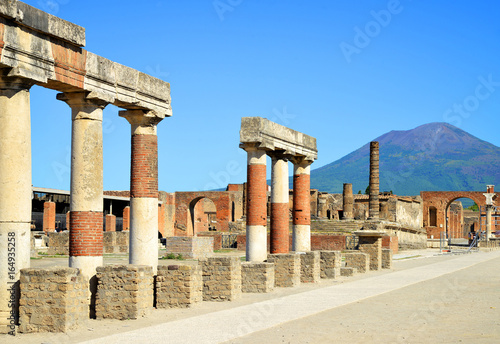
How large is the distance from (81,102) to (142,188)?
2590 mm

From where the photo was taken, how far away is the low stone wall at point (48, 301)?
10.5m

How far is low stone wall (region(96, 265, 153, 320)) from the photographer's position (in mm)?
11898

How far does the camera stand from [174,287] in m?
13.0

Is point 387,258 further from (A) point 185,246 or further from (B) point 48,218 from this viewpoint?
(B) point 48,218

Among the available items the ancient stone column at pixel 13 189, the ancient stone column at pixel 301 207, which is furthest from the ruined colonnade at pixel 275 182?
the ancient stone column at pixel 13 189

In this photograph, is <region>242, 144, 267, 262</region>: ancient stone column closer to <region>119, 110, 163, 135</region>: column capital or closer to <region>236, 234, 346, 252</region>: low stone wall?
<region>119, 110, 163, 135</region>: column capital

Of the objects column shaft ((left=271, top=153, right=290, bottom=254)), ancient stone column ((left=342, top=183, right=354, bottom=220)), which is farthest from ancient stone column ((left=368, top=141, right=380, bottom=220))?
column shaft ((left=271, top=153, right=290, bottom=254))

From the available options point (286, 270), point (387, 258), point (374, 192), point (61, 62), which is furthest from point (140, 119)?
point (374, 192)

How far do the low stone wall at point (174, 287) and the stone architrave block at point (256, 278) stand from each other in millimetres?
3423

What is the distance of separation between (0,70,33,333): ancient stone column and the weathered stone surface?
342 inches

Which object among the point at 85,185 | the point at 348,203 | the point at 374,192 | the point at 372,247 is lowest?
the point at 372,247

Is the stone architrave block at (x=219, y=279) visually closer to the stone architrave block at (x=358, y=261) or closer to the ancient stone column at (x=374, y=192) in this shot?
the stone architrave block at (x=358, y=261)

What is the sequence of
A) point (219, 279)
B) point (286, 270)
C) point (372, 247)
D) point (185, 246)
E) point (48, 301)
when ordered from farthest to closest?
point (185, 246) < point (372, 247) < point (286, 270) < point (219, 279) < point (48, 301)

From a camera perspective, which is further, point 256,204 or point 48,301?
point 256,204
